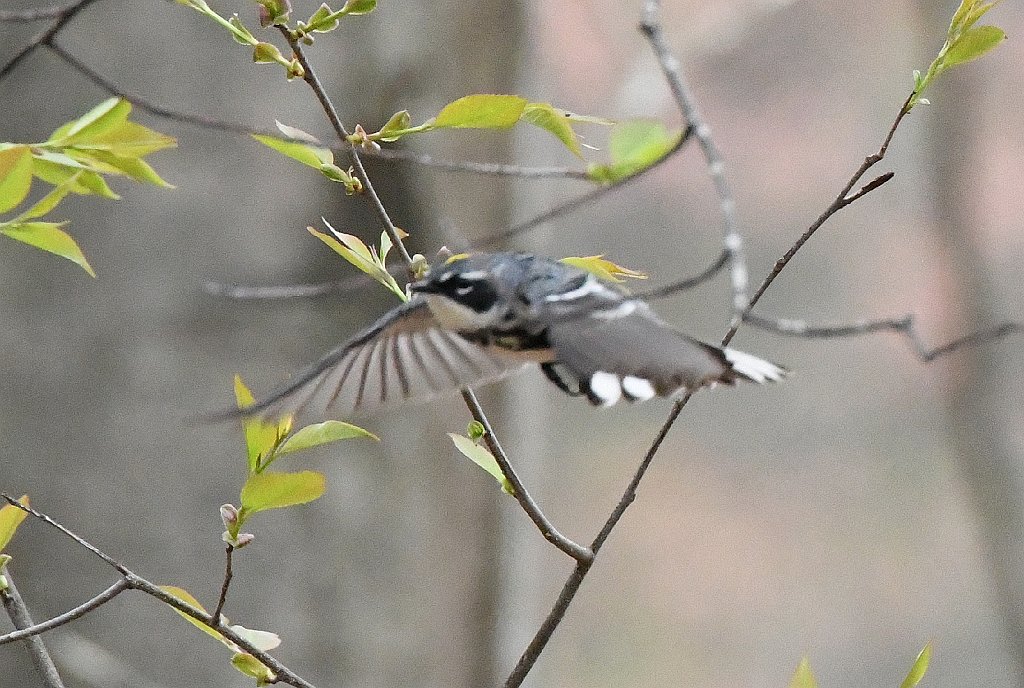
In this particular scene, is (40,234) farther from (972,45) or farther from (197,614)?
(972,45)

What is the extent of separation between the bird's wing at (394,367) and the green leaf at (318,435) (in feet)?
0.04

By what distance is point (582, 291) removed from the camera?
41cm

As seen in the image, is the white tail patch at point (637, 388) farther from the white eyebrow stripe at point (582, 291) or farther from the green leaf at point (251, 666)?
the green leaf at point (251, 666)

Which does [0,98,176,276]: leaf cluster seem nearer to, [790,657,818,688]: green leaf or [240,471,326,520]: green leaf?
[240,471,326,520]: green leaf

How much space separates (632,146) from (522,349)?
0.15 metres

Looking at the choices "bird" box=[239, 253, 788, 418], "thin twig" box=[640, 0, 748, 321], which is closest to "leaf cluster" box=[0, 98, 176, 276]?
"bird" box=[239, 253, 788, 418]

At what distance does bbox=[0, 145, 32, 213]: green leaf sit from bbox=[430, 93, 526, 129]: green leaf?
142mm

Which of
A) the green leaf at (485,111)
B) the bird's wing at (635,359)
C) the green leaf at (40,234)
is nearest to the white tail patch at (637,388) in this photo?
the bird's wing at (635,359)

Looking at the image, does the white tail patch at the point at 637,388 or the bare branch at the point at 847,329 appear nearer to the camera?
the bare branch at the point at 847,329

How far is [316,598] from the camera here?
3.09ft

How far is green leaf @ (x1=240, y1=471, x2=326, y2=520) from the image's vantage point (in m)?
0.35

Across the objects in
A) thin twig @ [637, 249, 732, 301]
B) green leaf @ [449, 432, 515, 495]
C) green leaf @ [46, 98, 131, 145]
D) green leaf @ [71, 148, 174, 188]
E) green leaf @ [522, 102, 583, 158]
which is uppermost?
green leaf @ [522, 102, 583, 158]

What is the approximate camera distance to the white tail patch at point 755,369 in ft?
1.25

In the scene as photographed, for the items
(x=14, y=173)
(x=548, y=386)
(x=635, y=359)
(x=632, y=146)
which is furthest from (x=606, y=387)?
(x=548, y=386)
